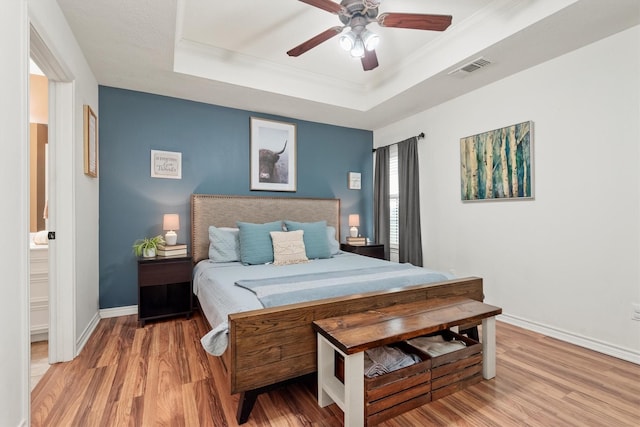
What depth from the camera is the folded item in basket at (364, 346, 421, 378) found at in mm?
1728

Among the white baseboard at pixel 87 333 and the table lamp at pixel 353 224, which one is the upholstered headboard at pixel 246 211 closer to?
the table lamp at pixel 353 224

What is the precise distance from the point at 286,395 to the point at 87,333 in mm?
1975

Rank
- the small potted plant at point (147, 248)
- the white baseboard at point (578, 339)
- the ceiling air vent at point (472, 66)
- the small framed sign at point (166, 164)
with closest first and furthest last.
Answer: the white baseboard at point (578, 339)
the ceiling air vent at point (472, 66)
the small potted plant at point (147, 248)
the small framed sign at point (166, 164)

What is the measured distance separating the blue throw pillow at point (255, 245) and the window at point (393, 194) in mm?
2117

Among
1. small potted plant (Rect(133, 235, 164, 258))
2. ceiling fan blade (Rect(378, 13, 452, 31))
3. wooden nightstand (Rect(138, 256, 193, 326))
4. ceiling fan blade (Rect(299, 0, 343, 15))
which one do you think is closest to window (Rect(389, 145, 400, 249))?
ceiling fan blade (Rect(378, 13, 452, 31))

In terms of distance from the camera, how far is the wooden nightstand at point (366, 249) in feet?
13.6

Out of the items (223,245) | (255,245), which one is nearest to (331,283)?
(255,245)

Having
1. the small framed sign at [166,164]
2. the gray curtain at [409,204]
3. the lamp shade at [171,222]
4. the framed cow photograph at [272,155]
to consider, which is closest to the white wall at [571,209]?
the gray curtain at [409,204]

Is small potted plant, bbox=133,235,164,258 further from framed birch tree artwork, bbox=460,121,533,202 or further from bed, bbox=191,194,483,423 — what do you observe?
framed birch tree artwork, bbox=460,121,533,202

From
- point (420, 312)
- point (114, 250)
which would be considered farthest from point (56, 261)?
point (420, 312)

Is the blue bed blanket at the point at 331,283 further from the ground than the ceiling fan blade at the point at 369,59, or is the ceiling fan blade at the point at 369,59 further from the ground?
the ceiling fan blade at the point at 369,59

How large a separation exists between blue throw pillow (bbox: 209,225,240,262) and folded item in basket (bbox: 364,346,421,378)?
72.8 inches

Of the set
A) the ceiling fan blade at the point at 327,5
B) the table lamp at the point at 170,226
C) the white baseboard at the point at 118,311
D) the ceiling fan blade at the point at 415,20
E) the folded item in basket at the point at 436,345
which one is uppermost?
the ceiling fan blade at the point at 327,5

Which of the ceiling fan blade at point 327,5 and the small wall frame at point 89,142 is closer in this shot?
the ceiling fan blade at point 327,5
